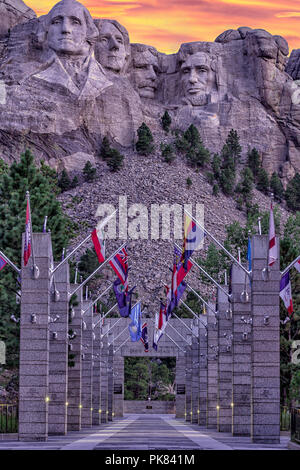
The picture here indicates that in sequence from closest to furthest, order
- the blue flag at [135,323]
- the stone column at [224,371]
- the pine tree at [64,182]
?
1. the stone column at [224,371]
2. the blue flag at [135,323]
3. the pine tree at [64,182]

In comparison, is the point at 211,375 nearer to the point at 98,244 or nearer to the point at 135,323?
the point at 135,323

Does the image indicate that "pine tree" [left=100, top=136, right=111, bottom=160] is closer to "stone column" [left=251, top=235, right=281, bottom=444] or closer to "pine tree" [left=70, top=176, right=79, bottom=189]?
"pine tree" [left=70, top=176, right=79, bottom=189]

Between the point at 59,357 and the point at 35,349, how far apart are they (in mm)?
7177

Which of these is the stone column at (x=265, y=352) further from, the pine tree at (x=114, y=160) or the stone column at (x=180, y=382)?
the pine tree at (x=114, y=160)

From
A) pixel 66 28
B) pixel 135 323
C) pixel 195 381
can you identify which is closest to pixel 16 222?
pixel 135 323

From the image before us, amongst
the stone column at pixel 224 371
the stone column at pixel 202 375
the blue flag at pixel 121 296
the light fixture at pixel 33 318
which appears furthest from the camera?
the stone column at pixel 202 375

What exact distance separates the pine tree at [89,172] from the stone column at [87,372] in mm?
124938

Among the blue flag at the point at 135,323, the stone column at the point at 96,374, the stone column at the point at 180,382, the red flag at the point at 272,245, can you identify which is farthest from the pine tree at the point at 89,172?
the red flag at the point at 272,245

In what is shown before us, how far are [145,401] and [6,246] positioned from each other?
82.1m

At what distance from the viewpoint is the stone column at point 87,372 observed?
200ft

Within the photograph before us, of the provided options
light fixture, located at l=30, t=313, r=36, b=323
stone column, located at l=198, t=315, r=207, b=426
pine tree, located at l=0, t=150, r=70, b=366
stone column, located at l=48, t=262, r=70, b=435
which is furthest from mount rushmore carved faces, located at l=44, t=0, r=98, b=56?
light fixture, located at l=30, t=313, r=36, b=323

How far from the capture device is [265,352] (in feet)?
137
